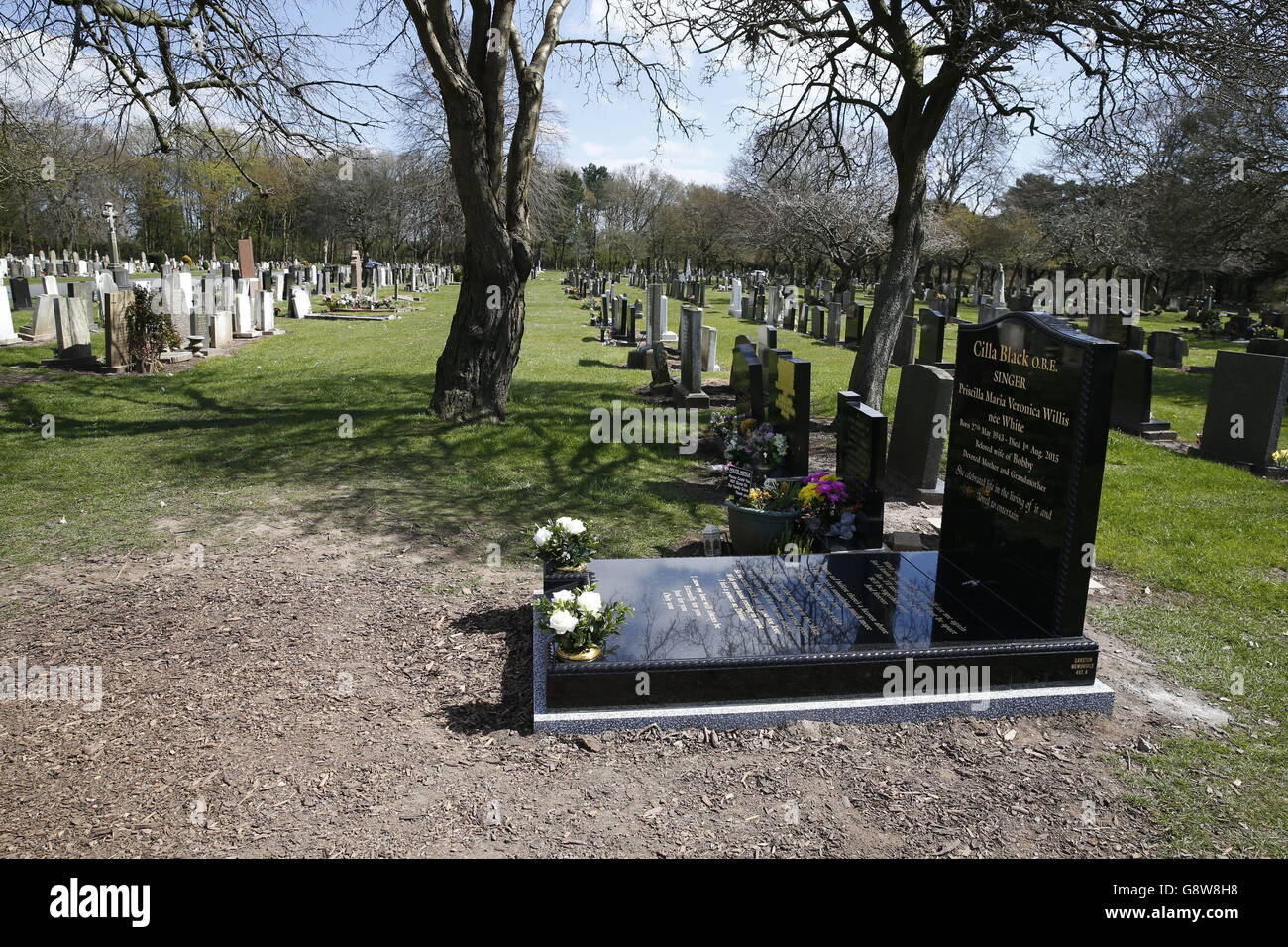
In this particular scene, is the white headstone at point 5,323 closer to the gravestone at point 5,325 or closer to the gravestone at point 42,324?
the gravestone at point 5,325

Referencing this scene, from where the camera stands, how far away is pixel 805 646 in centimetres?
486

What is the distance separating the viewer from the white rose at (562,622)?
15.0 feet

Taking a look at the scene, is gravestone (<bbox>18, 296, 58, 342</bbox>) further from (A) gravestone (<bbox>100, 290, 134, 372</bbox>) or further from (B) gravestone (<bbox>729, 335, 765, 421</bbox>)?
(B) gravestone (<bbox>729, 335, 765, 421</bbox>)

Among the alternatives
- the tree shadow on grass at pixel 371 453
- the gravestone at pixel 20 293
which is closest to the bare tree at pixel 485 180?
the tree shadow on grass at pixel 371 453

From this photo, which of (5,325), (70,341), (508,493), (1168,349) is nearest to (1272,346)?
(1168,349)

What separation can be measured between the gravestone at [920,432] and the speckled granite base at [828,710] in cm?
402

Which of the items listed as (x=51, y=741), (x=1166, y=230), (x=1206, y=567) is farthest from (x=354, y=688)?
(x=1166, y=230)

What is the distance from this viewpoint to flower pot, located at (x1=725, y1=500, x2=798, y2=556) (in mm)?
6883

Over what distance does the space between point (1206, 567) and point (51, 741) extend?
27.5ft

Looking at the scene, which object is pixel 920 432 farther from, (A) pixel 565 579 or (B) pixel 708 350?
(B) pixel 708 350

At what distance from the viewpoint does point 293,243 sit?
2923 inches

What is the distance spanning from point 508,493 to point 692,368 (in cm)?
566

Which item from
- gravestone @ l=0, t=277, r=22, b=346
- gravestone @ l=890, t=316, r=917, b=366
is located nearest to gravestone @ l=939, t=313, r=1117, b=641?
gravestone @ l=890, t=316, r=917, b=366
